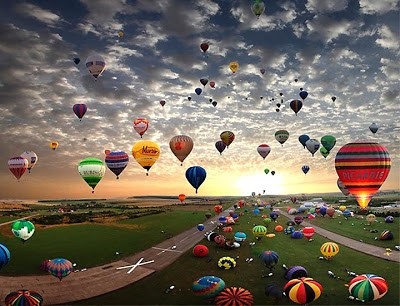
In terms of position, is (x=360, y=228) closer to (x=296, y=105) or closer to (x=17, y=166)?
(x=296, y=105)

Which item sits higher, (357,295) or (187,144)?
(187,144)

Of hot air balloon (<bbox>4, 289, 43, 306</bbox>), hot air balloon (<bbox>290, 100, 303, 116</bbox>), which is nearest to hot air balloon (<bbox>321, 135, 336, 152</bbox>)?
hot air balloon (<bbox>290, 100, 303, 116</bbox>)

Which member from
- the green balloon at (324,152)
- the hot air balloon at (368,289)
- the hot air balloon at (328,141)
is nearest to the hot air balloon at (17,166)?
the hot air balloon at (328,141)

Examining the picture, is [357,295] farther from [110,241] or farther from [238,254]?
[110,241]

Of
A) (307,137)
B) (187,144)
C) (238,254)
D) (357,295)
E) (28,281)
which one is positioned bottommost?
(357,295)

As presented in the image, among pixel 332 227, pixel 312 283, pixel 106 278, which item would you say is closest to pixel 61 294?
pixel 106 278

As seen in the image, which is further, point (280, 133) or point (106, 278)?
point (280, 133)

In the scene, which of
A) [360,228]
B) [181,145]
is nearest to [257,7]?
[181,145]
